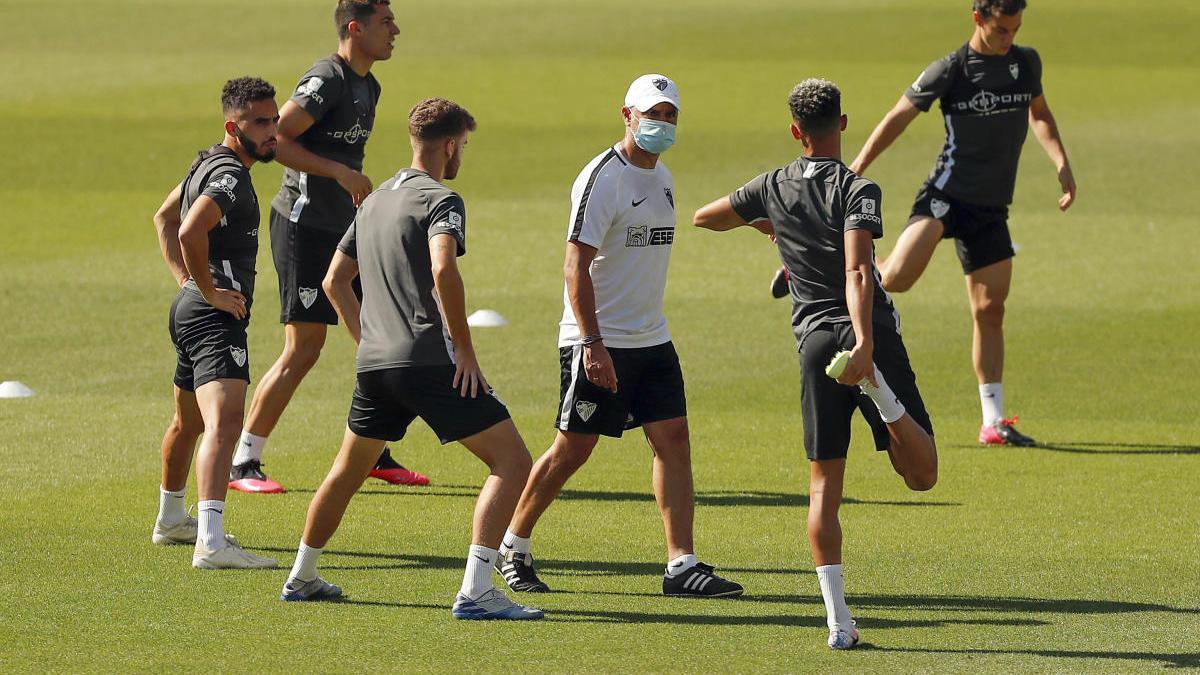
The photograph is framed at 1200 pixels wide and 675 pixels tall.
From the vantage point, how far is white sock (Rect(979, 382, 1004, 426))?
12.0m

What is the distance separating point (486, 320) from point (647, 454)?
16.0 feet

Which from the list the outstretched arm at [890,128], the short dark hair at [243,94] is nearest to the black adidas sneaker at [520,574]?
the short dark hair at [243,94]

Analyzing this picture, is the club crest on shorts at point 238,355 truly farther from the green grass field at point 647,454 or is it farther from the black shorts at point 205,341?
the green grass field at point 647,454

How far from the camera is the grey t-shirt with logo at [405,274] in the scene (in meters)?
7.47

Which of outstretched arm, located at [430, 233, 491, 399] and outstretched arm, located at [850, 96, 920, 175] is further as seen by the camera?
outstretched arm, located at [850, 96, 920, 175]

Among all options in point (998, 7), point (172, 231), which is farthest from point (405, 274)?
point (998, 7)

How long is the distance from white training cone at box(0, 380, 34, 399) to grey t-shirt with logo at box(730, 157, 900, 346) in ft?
23.8

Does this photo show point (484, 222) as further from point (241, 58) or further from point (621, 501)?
point (241, 58)

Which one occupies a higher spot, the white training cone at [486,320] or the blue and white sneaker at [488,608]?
the white training cone at [486,320]

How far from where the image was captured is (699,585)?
801 centimetres

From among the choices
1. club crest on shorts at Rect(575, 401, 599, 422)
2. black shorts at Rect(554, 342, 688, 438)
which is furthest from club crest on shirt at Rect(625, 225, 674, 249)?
club crest on shorts at Rect(575, 401, 599, 422)

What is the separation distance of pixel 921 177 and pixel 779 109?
7.49 m

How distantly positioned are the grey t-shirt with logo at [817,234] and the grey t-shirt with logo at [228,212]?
2691 mm

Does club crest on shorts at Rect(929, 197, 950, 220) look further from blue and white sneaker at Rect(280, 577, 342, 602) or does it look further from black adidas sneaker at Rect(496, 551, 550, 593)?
blue and white sneaker at Rect(280, 577, 342, 602)
